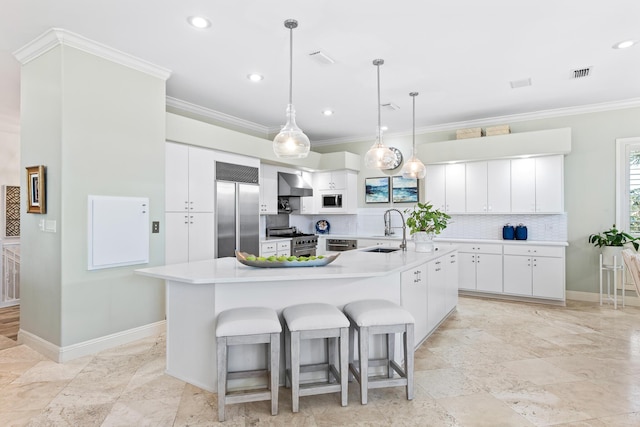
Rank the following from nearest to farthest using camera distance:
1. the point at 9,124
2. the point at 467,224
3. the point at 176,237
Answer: the point at 176,237, the point at 9,124, the point at 467,224

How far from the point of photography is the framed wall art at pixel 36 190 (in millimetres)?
3285

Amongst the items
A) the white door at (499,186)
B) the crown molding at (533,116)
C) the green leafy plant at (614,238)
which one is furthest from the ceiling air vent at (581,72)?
the green leafy plant at (614,238)

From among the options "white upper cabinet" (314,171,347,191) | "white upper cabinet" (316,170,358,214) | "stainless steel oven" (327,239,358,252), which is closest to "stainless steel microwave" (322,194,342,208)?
"white upper cabinet" (316,170,358,214)

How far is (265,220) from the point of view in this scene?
632 centimetres

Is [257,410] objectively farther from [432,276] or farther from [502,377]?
[432,276]

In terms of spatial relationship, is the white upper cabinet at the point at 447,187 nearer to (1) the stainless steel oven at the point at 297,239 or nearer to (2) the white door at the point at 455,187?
(2) the white door at the point at 455,187

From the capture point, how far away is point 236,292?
8.57 feet

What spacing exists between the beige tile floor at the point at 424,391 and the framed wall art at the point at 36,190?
1.32 meters

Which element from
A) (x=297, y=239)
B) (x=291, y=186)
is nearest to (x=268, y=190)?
(x=291, y=186)

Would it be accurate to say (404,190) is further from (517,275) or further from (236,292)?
(236,292)

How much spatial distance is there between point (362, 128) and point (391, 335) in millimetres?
4419

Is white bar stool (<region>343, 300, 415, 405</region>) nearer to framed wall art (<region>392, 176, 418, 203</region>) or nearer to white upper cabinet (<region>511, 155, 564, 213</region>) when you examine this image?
white upper cabinet (<region>511, 155, 564, 213</region>)

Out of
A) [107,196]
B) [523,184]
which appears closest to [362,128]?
[523,184]

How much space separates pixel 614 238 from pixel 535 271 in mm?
1036
